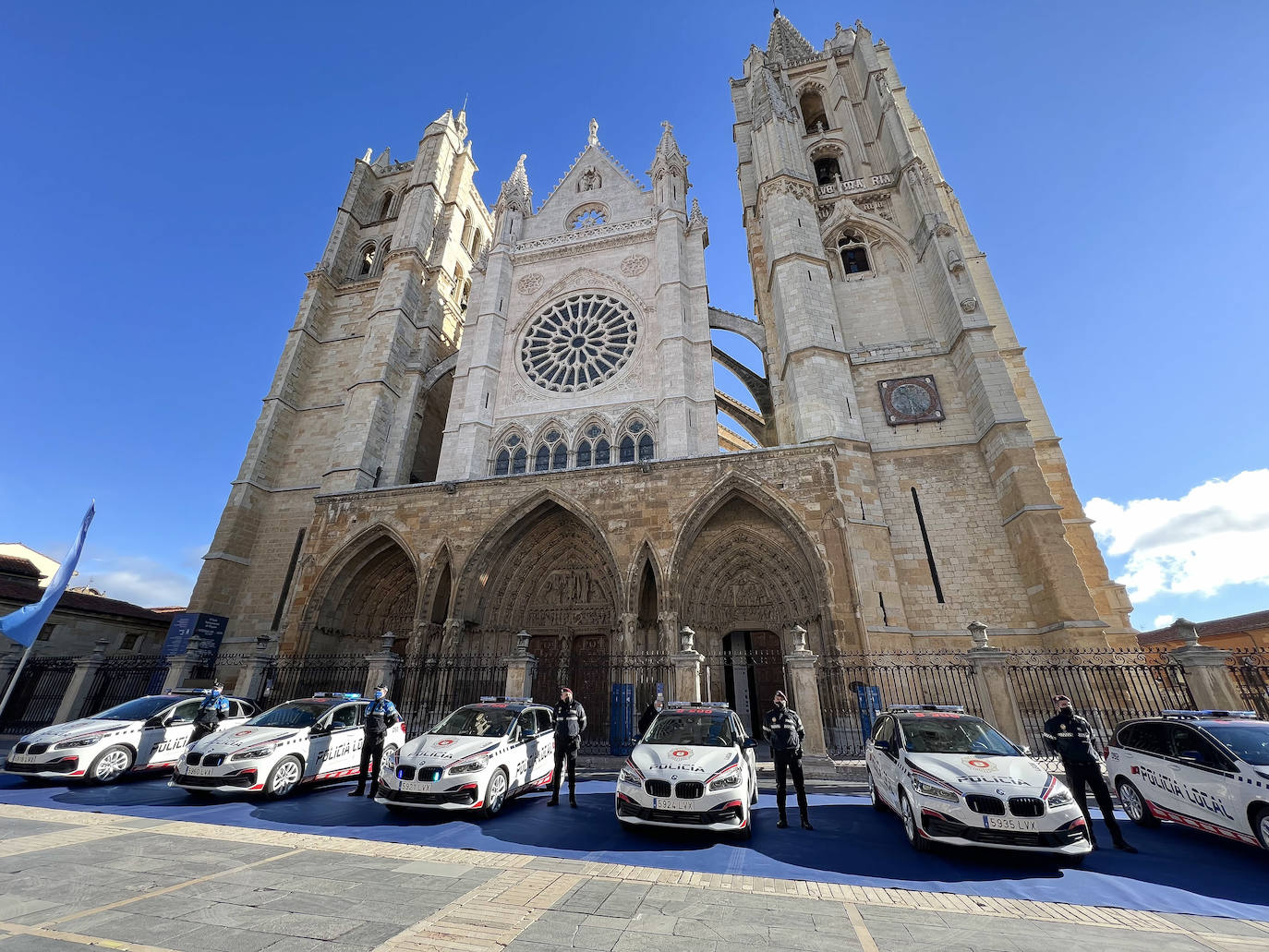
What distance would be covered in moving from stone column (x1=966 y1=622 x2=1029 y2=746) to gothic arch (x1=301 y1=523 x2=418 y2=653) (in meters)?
12.5

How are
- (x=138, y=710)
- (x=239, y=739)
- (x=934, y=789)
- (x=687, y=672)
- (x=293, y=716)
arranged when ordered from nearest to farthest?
(x=934, y=789) < (x=239, y=739) < (x=293, y=716) < (x=138, y=710) < (x=687, y=672)

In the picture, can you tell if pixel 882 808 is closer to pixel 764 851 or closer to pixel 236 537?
pixel 764 851

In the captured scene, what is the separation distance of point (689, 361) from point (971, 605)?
10.3 metres

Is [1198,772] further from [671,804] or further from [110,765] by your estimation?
[110,765]

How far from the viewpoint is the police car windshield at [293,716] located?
24.5 ft

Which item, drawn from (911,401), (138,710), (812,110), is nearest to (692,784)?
(138,710)

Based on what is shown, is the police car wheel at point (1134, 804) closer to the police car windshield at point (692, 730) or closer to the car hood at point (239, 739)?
the police car windshield at point (692, 730)

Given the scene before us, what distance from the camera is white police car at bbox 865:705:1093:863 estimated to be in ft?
14.0

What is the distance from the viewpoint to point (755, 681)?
42.3ft

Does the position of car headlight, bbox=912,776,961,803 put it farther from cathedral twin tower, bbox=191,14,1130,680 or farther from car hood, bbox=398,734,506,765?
cathedral twin tower, bbox=191,14,1130,680

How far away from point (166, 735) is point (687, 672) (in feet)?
27.8

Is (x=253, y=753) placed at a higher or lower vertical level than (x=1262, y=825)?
higher

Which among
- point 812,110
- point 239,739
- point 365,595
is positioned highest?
point 812,110

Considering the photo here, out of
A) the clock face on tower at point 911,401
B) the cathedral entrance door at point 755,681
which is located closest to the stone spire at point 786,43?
the clock face on tower at point 911,401
